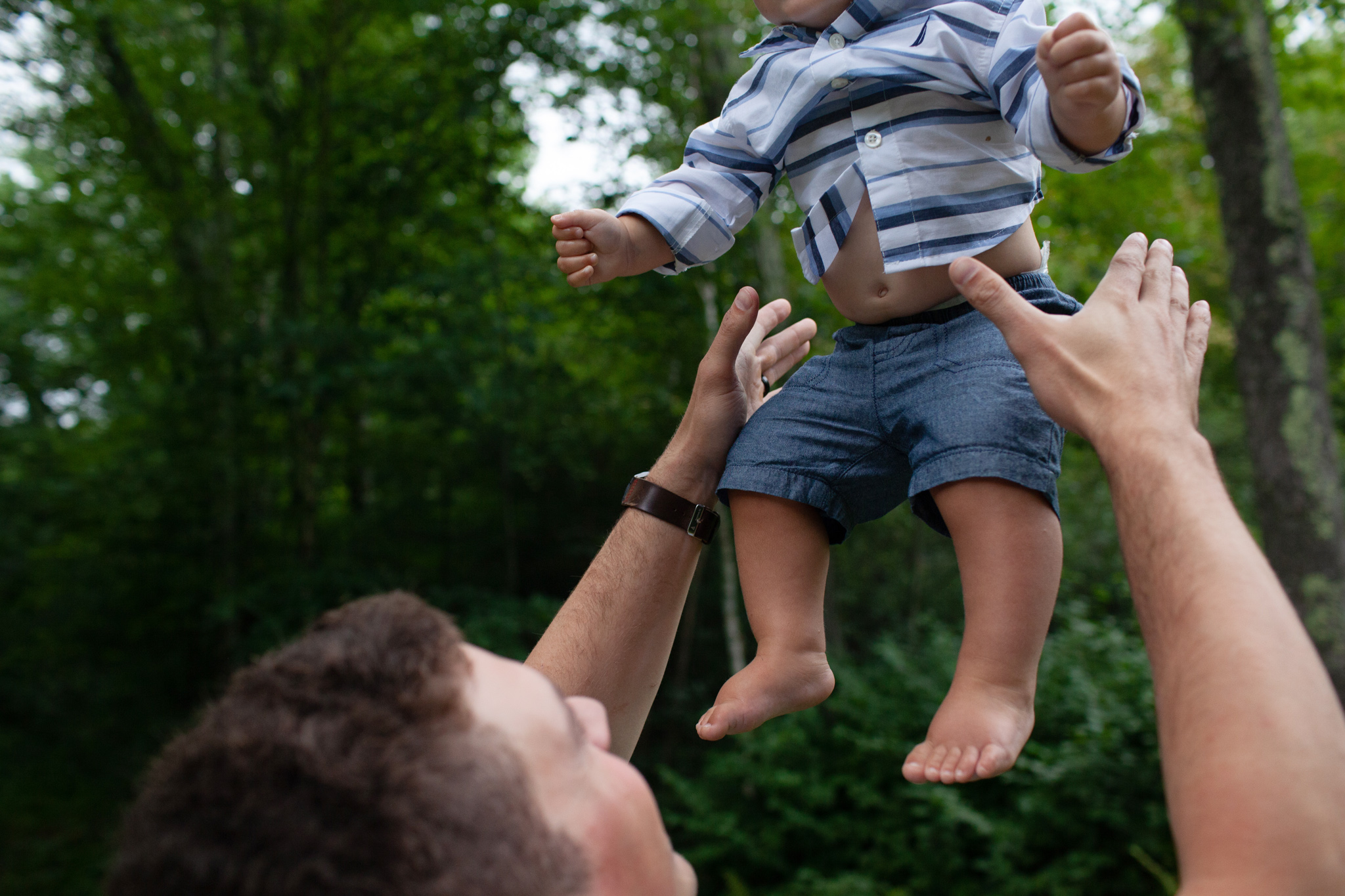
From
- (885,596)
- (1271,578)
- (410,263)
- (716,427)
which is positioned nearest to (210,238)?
(410,263)

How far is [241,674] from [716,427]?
2.86 ft

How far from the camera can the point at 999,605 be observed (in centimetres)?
122

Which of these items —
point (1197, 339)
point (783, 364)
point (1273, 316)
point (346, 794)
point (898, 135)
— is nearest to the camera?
point (346, 794)

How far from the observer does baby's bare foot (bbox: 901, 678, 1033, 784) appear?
1.16 m

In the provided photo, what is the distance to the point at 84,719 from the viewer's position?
7820 millimetres

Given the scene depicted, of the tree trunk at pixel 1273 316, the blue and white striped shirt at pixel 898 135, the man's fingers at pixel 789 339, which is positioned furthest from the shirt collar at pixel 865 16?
the tree trunk at pixel 1273 316

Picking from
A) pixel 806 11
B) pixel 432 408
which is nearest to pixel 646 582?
pixel 806 11

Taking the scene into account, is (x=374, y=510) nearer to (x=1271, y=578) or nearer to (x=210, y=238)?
(x=210, y=238)

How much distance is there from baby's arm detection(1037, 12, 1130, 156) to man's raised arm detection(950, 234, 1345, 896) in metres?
0.20

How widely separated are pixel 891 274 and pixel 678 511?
0.52 m

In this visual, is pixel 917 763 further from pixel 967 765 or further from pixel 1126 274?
pixel 1126 274

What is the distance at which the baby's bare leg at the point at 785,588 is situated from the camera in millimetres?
1419

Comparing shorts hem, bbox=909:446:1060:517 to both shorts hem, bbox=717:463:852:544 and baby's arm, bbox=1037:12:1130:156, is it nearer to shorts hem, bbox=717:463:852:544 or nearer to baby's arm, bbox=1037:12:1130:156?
shorts hem, bbox=717:463:852:544

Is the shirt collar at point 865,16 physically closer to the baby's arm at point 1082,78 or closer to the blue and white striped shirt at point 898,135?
the blue and white striped shirt at point 898,135
